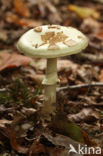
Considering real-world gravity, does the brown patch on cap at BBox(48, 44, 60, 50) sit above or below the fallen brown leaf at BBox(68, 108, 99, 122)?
above

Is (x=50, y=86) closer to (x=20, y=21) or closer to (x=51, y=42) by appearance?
(x=51, y=42)

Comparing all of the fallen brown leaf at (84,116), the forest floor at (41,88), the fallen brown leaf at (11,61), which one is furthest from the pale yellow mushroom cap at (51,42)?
the fallen brown leaf at (11,61)

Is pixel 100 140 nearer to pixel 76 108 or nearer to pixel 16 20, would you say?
pixel 76 108

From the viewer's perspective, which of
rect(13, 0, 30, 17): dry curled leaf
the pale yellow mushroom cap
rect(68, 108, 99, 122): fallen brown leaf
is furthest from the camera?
rect(13, 0, 30, 17): dry curled leaf

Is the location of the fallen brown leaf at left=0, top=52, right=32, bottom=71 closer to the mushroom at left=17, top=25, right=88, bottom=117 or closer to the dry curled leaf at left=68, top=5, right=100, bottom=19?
the mushroom at left=17, top=25, right=88, bottom=117

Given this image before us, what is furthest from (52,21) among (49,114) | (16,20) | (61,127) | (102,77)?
(61,127)

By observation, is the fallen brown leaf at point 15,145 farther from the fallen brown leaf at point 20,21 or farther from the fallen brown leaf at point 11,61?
the fallen brown leaf at point 20,21

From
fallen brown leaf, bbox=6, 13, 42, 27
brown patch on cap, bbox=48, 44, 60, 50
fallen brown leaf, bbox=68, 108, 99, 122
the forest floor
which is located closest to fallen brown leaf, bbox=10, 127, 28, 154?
the forest floor
